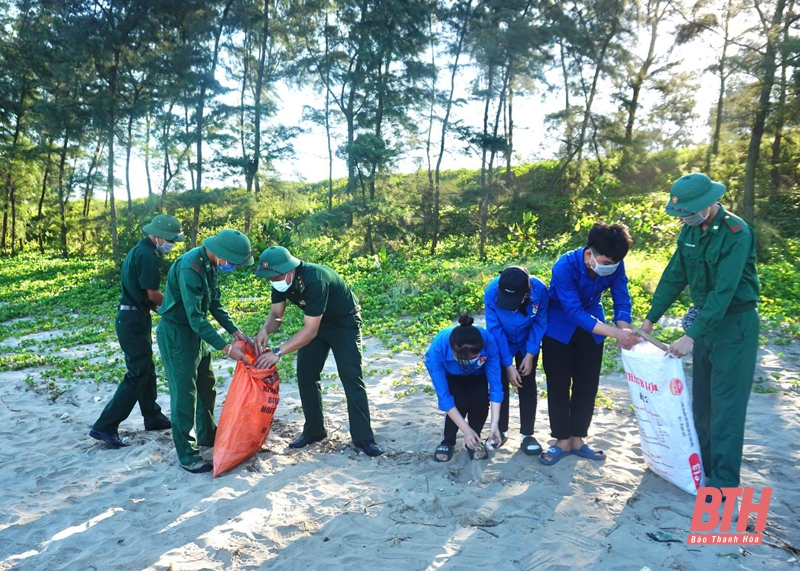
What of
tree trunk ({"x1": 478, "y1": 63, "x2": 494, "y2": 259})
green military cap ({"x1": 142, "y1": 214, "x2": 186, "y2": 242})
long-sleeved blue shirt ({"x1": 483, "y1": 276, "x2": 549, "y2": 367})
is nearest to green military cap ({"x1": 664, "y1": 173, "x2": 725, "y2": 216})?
long-sleeved blue shirt ({"x1": 483, "y1": 276, "x2": 549, "y2": 367})

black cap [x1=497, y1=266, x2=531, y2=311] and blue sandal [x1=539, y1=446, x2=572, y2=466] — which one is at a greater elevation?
black cap [x1=497, y1=266, x2=531, y2=311]

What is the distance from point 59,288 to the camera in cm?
1483

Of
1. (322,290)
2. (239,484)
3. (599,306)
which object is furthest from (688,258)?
(239,484)

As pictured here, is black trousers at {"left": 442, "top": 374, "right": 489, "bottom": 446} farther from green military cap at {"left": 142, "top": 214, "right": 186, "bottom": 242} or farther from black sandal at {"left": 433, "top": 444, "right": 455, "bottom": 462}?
green military cap at {"left": 142, "top": 214, "right": 186, "bottom": 242}

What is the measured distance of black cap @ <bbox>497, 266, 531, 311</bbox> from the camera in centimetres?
362

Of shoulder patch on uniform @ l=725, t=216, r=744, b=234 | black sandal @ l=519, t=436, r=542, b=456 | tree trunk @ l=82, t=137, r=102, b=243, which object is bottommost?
black sandal @ l=519, t=436, r=542, b=456

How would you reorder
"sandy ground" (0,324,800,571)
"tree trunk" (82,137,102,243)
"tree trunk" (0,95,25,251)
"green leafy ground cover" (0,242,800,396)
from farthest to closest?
"tree trunk" (82,137,102,243)
"tree trunk" (0,95,25,251)
"green leafy ground cover" (0,242,800,396)
"sandy ground" (0,324,800,571)

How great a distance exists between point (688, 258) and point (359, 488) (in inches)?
108

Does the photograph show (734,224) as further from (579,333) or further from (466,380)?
(466,380)

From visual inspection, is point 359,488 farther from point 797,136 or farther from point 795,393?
point 797,136

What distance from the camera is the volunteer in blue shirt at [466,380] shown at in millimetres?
3605

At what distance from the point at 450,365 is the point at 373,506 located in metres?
1.09

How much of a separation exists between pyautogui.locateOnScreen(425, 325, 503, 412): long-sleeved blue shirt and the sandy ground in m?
0.58

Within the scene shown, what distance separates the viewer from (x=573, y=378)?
13.4 feet
